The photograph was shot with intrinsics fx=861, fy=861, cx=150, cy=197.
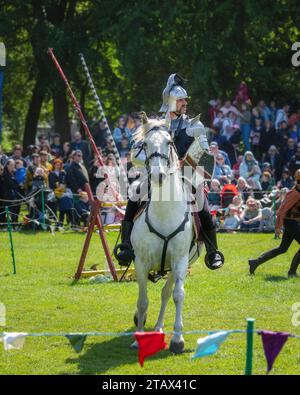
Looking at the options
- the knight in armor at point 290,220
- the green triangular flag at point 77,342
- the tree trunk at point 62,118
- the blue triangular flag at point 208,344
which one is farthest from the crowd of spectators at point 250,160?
the blue triangular flag at point 208,344

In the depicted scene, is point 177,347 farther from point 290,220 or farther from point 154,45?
point 154,45

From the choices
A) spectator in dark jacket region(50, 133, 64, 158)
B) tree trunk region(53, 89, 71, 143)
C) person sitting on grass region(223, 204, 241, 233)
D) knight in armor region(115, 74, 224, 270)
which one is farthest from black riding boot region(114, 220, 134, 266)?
tree trunk region(53, 89, 71, 143)

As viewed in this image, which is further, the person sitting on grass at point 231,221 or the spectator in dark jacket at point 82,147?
the spectator in dark jacket at point 82,147

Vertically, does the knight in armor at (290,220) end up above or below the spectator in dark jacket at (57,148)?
below

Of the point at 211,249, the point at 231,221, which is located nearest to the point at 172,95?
the point at 211,249

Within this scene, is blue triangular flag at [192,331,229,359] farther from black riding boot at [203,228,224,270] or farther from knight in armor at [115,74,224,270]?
black riding boot at [203,228,224,270]

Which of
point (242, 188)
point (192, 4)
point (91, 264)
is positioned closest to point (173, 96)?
point (91, 264)

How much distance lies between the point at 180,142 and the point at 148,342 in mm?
3268

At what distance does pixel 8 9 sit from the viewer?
29109 millimetres

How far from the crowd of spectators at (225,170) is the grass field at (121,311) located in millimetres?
2927

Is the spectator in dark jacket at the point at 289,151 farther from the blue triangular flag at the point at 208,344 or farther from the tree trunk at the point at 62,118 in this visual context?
the blue triangular flag at the point at 208,344

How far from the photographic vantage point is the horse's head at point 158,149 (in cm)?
825

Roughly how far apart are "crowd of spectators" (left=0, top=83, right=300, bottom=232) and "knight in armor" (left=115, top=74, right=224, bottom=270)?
7750mm

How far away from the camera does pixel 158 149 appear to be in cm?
847
